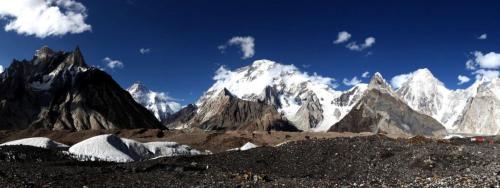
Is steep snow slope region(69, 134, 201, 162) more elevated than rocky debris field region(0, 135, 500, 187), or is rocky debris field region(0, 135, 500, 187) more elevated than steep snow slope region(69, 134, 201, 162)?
steep snow slope region(69, 134, 201, 162)

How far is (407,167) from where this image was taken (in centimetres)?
3322

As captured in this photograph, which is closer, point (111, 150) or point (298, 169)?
point (298, 169)

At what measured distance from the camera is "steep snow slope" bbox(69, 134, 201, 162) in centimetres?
4953

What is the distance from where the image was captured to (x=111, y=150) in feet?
170

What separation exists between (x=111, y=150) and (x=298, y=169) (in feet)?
75.6

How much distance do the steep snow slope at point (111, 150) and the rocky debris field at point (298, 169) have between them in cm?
619

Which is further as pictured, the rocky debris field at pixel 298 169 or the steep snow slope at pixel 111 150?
the steep snow slope at pixel 111 150

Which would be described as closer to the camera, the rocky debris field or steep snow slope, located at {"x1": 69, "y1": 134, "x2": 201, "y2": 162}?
the rocky debris field

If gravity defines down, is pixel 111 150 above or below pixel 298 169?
above

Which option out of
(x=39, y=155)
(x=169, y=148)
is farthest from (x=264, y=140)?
(x=39, y=155)

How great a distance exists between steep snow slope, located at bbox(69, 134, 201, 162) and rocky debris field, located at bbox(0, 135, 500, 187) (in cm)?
619

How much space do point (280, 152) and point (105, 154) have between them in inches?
735

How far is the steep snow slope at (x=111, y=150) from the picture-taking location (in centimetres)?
4953

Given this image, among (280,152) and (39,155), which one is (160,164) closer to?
(280,152)
